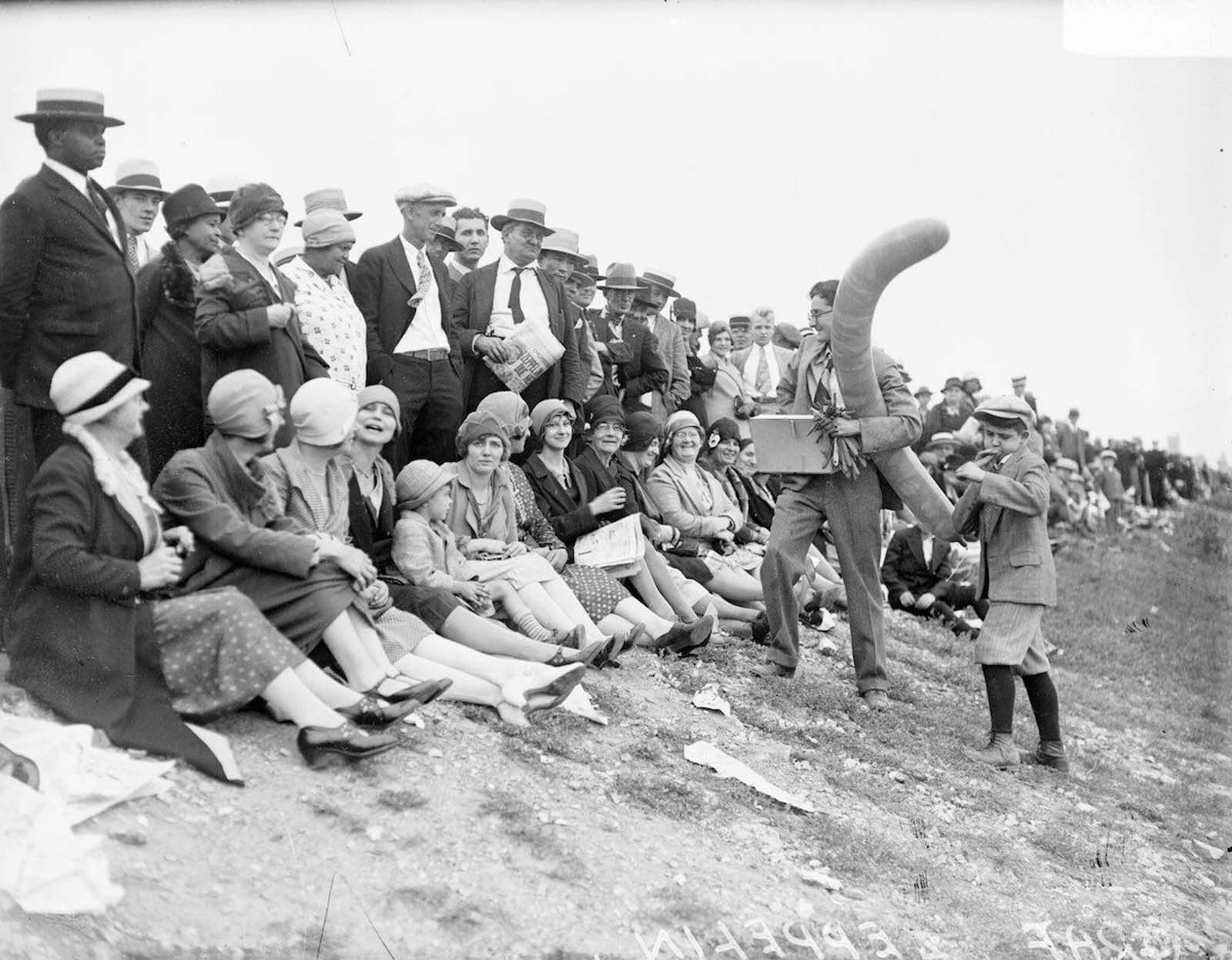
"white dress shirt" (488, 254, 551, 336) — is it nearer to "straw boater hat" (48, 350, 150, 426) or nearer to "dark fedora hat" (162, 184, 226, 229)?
"dark fedora hat" (162, 184, 226, 229)

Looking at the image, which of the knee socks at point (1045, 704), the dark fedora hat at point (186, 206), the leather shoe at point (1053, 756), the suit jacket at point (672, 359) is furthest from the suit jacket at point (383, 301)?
the leather shoe at point (1053, 756)

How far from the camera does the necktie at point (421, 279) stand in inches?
279

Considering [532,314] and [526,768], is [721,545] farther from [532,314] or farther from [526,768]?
[526,768]

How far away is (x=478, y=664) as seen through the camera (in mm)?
5648

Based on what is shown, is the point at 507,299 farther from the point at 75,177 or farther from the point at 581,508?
the point at 75,177

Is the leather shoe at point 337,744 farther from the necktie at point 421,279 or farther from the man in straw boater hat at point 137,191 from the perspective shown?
the necktie at point 421,279

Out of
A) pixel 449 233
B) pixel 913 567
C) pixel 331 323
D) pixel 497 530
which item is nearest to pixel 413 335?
pixel 331 323

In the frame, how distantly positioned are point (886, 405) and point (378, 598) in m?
3.34

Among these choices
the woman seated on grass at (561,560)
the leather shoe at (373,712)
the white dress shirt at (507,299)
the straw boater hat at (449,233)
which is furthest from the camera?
the straw boater hat at (449,233)

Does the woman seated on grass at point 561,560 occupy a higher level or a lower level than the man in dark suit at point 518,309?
lower

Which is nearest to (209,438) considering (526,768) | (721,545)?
(526,768)

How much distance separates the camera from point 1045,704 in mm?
7117

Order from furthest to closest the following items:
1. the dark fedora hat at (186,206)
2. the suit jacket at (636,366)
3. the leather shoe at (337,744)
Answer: the suit jacket at (636,366) → the dark fedora hat at (186,206) → the leather shoe at (337,744)

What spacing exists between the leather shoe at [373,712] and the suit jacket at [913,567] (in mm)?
6865
